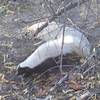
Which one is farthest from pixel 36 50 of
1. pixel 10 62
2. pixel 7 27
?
pixel 7 27

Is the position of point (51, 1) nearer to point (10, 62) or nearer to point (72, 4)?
point (72, 4)

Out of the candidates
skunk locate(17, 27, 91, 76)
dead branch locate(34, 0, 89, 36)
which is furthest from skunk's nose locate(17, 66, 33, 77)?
dead branch locate(34, 0, 89, 36)

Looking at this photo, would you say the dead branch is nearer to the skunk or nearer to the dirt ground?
the dirt ground

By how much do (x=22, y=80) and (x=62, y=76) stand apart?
1.53 ft

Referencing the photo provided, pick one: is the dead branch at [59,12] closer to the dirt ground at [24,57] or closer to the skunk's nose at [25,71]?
the dirt ground at [24,57]

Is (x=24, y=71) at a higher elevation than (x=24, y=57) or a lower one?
lower

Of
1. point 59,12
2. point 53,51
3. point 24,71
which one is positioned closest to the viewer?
point 24,71

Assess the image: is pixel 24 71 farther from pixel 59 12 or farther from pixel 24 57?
pixel 59 12

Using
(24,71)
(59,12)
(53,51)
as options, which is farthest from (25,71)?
(59,12)

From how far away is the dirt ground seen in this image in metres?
4.34

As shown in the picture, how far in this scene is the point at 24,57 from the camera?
4.99 meters

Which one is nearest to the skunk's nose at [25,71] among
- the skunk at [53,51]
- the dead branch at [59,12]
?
the skunk at [53,51]

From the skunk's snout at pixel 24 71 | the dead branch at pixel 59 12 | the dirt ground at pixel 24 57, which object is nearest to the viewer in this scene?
the dirt ground at pixel 24 57

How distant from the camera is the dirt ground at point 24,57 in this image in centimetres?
434
